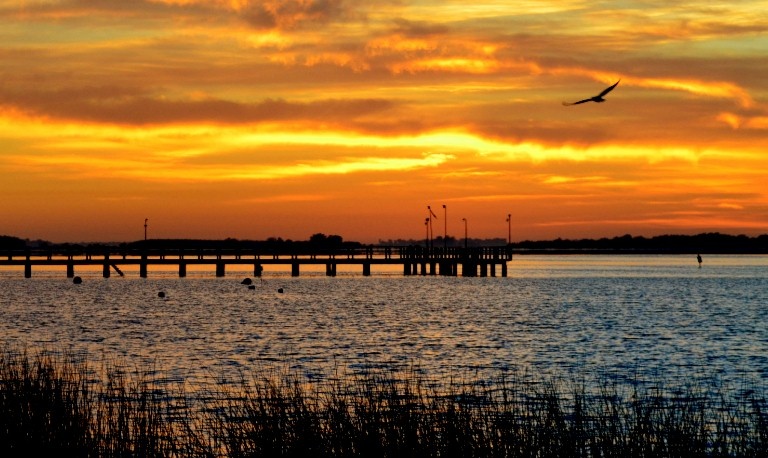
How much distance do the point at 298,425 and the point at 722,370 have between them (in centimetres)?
2221

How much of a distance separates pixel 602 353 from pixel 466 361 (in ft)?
23.1

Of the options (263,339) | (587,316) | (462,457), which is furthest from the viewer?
(587,316)

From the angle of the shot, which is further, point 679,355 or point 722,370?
point 679,355

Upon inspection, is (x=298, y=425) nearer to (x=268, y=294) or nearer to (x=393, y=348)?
(x=393, y=348)

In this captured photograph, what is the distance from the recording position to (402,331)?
166 feet

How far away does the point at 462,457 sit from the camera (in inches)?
570

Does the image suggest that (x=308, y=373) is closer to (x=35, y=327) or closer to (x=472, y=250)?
(x=35, y=327)

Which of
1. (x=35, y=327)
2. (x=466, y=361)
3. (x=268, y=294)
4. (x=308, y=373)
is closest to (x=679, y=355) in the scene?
(x=466, y=361)

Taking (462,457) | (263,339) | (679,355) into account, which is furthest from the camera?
(263,339)

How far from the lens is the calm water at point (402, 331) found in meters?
35.9

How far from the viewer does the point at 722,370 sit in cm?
3375

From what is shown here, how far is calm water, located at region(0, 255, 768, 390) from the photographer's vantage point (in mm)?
35938

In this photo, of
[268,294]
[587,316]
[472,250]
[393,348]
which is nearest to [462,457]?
[393,348]

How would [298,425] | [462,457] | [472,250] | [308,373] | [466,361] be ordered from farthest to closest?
1. [472,250]
2. [466,361]
3. [308,373]
4. [298,425]
5. [462,457]
